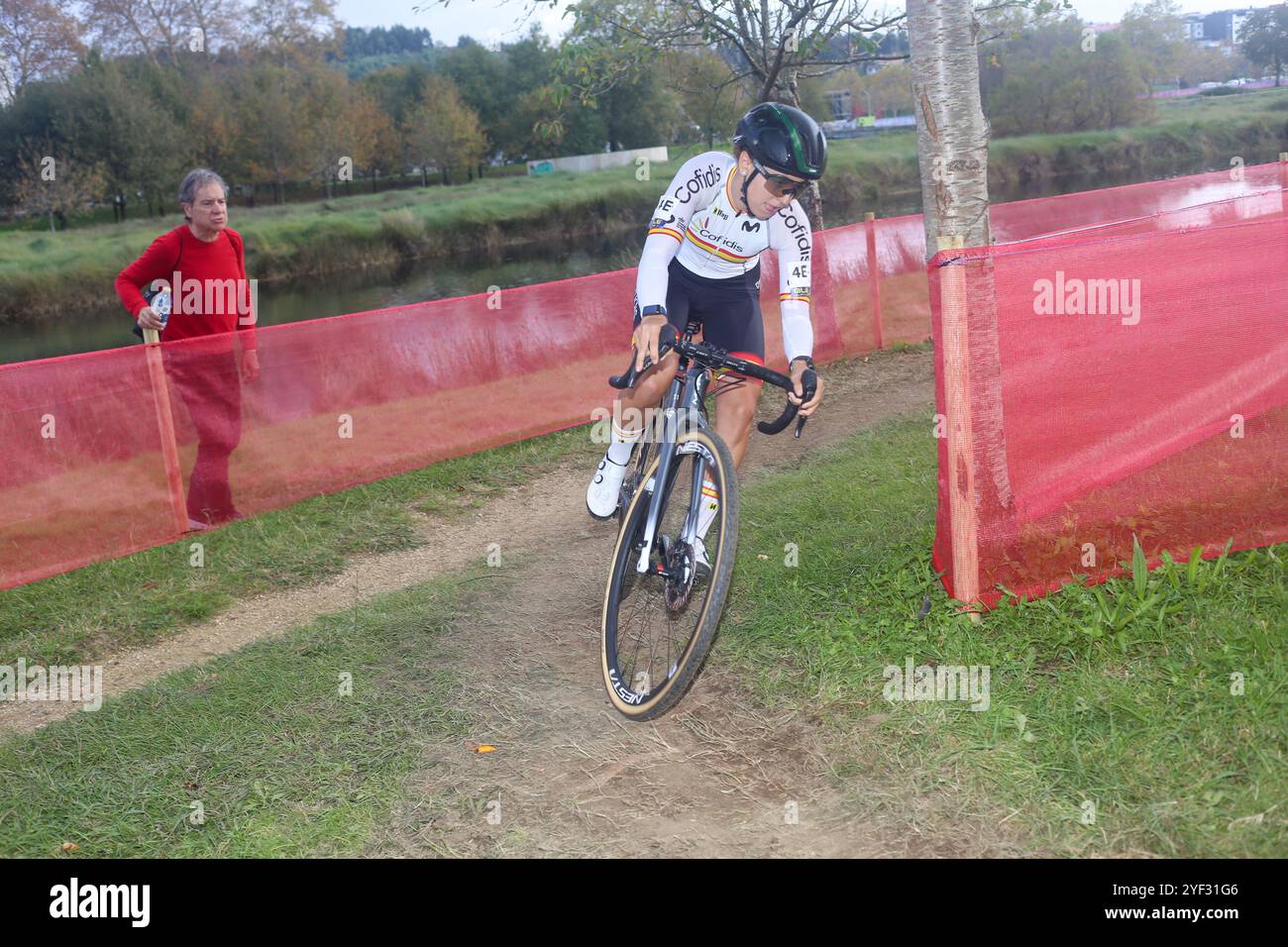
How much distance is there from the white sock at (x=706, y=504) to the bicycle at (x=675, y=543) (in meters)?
0.02

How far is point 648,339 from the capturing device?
14.5 ft

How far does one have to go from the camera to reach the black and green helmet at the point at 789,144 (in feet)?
14.6

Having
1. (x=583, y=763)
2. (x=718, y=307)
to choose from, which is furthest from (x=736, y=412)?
(x=583, y=763)

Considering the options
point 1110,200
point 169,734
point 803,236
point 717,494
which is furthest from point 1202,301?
point 1110,200

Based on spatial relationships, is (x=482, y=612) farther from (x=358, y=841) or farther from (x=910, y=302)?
(x=910, y=302)

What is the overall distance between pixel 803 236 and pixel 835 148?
5767 cm

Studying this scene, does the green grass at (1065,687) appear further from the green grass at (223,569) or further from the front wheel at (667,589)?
the green grass at (223,569)
